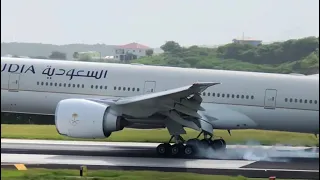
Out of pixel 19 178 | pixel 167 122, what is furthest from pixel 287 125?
pixel 19 178

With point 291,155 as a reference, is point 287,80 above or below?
above

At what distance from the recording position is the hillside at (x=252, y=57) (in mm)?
21047

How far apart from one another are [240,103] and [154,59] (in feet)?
16.1

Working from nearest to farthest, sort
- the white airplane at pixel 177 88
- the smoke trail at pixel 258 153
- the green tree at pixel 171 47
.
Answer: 1. the smoke trail at pixel 258 153
2. the white airplane at pixel 177 88
3. the green tree at pixel 171 47

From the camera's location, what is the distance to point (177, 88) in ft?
63.6

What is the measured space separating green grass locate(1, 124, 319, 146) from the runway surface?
25 centimetres

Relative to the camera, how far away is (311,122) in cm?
1977

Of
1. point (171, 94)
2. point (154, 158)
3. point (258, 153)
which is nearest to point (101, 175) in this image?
point (171, 94)

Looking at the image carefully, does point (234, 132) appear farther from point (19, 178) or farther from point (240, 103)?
point (19, 178)

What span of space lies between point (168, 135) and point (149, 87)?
5.94 ft

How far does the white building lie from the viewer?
2422cm

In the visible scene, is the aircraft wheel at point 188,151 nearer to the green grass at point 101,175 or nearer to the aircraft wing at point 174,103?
the aircraft wing at point 174,103

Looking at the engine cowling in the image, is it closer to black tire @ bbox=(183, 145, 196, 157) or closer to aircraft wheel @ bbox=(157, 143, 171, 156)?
aircraft wheel @ bbox=(157, 143, 171, 156)

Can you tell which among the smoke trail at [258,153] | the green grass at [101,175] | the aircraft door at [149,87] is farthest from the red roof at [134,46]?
the green grass at [101,175]
